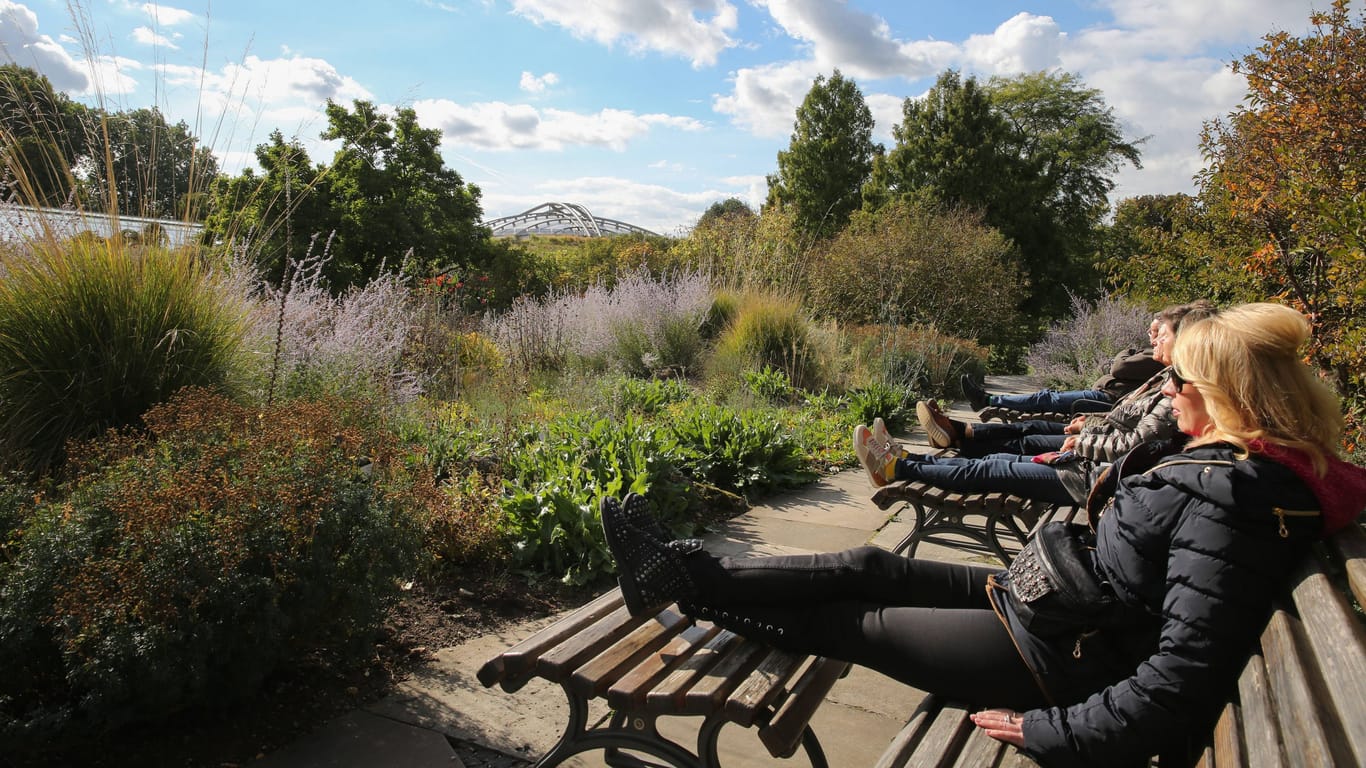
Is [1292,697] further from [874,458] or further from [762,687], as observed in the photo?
[874,458]

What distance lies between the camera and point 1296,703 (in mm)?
1119

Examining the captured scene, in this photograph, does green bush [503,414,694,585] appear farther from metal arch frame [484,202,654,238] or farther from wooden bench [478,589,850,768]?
metal arch frame [484,202,654,238]

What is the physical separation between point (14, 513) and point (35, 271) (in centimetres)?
156

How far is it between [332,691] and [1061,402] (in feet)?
16.0

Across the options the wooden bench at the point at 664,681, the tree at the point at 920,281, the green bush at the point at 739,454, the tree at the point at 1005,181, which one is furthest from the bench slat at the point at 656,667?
the tree at the point at 1005,181

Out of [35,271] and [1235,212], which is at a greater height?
[1235,212]

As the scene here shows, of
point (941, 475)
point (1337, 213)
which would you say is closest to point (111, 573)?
point (941, 475)

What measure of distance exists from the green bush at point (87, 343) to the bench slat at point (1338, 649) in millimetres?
3813

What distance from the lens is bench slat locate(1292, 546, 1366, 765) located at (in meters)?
0.99

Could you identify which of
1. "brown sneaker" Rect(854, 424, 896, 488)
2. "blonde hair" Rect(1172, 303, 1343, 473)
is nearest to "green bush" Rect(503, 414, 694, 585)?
"brown sneaker" Rect(854, 424, 896, 488)

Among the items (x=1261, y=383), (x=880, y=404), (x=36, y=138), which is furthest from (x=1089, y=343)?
(x=36, y=138)

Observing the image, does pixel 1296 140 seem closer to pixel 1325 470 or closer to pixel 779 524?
pixel 779 524

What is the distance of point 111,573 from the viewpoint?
1947 mm

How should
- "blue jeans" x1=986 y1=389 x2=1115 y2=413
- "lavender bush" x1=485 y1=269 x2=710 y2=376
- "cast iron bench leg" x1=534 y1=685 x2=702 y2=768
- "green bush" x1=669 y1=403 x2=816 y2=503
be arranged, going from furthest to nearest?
Answer: 1. "lavender bush" x1=485 y1=269 x2=710 y2=376
2. "blue jeans" x1=986 y1=389 x2=1115 y2=413
3. "green bush" x1=669 y1=403 x2=816 y2=503
4. "cast iron bench leg" x1=534 y1=685 x2=702 y2=768
